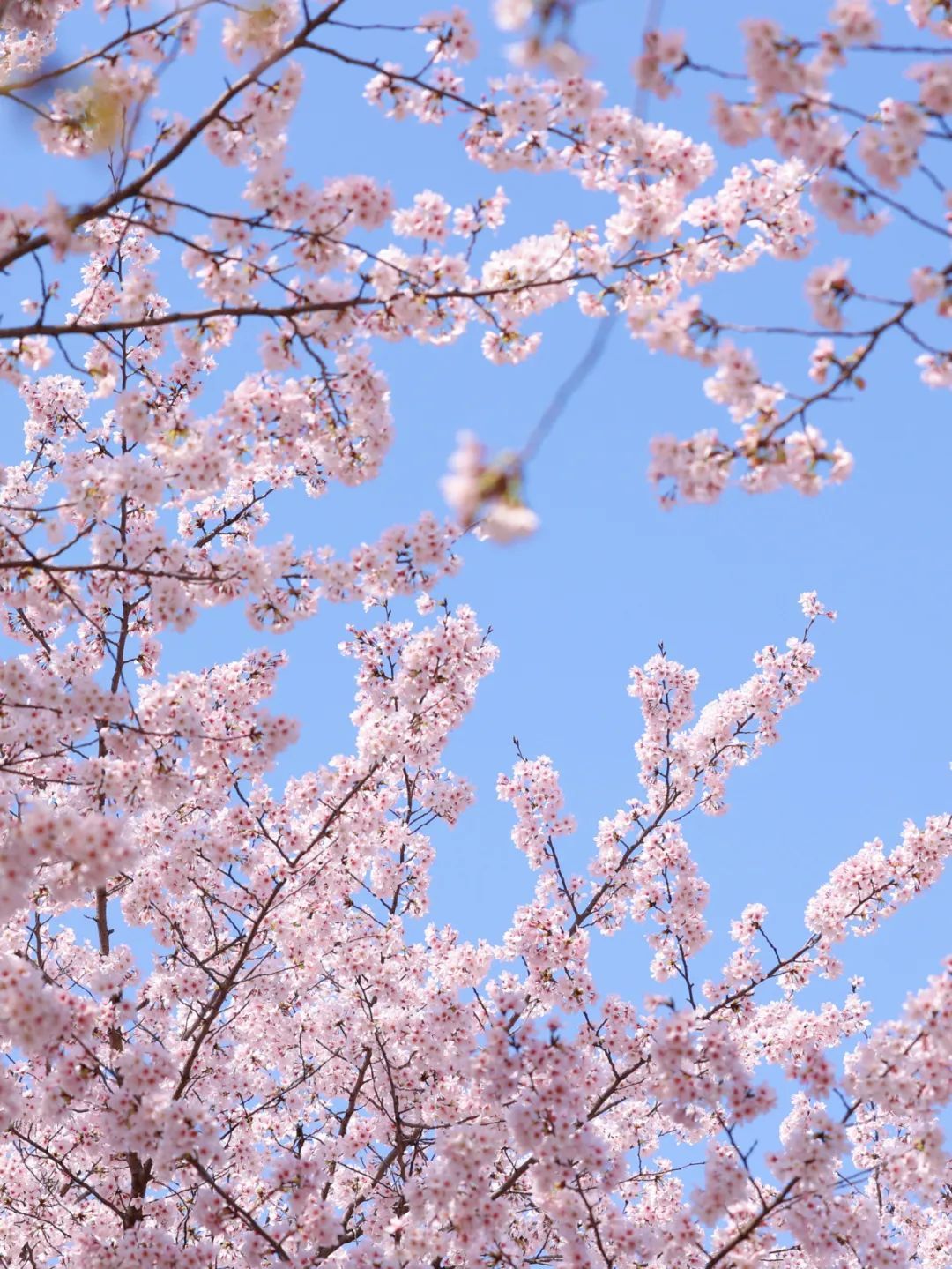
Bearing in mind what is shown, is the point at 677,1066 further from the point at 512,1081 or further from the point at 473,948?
the point at 473,948

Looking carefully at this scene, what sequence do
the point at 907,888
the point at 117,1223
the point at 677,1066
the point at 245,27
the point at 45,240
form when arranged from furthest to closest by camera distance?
the point at 907,888 < the point at 117,1223 < the point at 677,1066 < the point at 245,27 < the point at 45,240

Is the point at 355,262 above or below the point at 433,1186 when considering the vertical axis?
above

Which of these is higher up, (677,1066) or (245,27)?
(245,27)

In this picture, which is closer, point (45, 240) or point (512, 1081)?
point (45, 240)

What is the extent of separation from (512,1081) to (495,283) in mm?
4736

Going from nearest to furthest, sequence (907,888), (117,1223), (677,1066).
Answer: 1. (677,1066)
2. (117,1223)
3. (907,888)

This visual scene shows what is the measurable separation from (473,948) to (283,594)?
3.55 metres

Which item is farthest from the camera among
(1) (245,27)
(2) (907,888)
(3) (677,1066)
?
(2) (907,888)

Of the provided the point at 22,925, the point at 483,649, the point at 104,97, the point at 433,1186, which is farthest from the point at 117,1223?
the point at 104,97

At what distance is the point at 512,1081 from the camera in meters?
6.65

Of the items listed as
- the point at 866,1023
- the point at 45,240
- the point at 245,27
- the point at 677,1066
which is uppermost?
the point at 245,27

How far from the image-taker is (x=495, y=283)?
20.6 feet

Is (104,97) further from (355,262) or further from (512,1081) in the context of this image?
(512,1081)

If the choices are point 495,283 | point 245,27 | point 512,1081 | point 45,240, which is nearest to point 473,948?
point 512,1081
